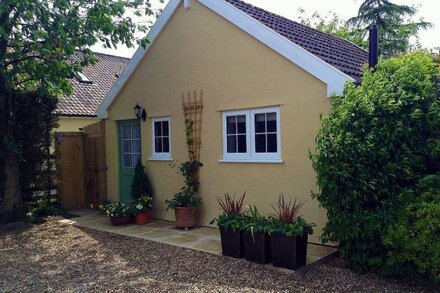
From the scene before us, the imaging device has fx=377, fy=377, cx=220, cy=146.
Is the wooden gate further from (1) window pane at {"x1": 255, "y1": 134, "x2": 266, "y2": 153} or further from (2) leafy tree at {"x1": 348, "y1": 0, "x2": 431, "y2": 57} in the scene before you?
(2) leafy tree at {"x1": 348, "y1": 0, "x2": 431, "y2": 57}

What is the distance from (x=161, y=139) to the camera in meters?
9.59

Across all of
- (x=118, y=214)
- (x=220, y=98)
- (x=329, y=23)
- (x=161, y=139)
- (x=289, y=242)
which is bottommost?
(x=118, y=214)

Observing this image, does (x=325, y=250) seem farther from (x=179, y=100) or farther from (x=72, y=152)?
(x=72, y=152)

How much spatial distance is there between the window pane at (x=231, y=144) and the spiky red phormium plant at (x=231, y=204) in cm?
93

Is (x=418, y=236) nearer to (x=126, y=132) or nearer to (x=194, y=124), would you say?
(x=194, y=124)

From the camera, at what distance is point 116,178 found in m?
10.8

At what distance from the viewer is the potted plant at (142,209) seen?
894 cm

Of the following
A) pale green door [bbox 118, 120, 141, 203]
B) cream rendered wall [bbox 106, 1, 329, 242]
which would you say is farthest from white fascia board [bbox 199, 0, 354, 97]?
pale green door [bbox 118, 120, 141, 203]

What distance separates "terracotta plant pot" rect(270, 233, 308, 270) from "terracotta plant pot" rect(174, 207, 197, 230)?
116 inches

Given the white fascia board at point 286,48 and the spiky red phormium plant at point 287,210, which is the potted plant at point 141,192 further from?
the white fascia board at point 286,48

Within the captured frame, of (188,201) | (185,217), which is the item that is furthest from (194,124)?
(185,217)

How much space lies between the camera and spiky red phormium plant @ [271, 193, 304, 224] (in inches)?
224

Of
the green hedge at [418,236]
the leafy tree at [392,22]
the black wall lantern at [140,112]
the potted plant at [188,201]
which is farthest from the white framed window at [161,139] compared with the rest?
the leafy tree at [392,22]

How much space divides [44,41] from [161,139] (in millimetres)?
3429
